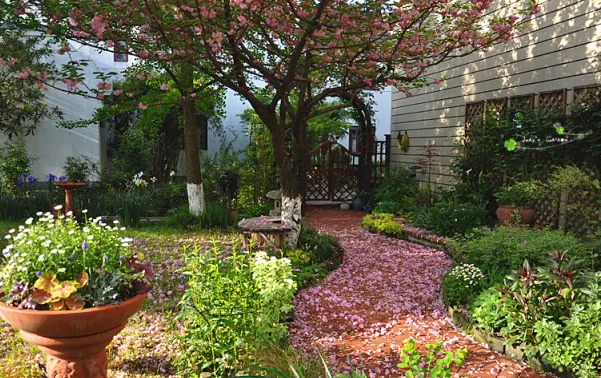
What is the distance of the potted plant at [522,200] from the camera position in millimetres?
7086

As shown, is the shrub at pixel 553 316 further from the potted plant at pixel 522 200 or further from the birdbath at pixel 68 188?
the birdbath at pixel 68 188

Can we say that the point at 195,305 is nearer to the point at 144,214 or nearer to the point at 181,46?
the point at 181,46

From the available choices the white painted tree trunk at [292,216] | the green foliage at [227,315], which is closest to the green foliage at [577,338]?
the green foliage at [227,315]

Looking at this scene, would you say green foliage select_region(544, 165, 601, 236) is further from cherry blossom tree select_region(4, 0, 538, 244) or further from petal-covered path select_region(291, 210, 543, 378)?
cherry blossom tree select_region(4, 0, 538, 244)

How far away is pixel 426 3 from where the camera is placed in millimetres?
5199

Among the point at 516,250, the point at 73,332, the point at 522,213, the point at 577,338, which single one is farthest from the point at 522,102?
the point at 73,332

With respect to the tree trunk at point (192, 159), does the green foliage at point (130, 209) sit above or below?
below

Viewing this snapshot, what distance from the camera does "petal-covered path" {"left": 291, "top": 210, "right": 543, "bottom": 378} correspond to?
3.50 m

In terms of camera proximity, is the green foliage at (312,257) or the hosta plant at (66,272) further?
the green foliage at (312,257)

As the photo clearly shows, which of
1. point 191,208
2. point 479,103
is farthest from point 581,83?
point 191,208

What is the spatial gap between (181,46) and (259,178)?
5706mm

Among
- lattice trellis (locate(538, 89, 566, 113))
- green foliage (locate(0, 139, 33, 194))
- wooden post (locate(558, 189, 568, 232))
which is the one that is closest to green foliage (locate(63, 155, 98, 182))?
green foliage (locate(0, 139, 33, 194))

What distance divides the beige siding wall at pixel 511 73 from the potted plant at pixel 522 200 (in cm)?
139

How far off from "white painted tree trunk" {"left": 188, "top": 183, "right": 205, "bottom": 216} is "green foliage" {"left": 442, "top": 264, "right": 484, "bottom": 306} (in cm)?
591
